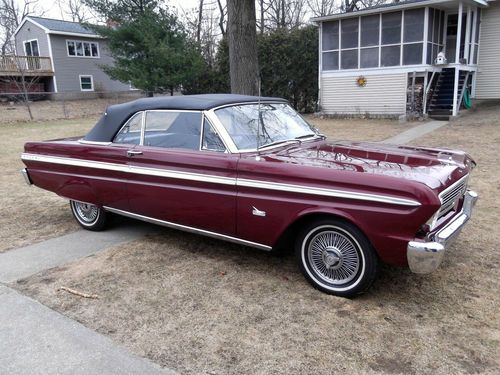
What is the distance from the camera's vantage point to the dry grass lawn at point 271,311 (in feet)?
9.78

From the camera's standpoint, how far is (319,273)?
12.8ft

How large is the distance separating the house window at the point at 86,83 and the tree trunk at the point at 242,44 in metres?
27.9

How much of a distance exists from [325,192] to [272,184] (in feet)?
1.61

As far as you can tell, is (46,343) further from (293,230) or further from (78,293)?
(293,230)

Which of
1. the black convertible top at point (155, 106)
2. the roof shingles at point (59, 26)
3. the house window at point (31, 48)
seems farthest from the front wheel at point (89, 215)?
the house window at point (31, 48)

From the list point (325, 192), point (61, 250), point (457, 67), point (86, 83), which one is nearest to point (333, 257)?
point (325, 192)

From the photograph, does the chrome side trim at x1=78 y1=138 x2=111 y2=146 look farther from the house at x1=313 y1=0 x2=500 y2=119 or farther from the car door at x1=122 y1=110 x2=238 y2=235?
the house at x1=313 y1=0 x2=500 y2=119

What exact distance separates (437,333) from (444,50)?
724 inches

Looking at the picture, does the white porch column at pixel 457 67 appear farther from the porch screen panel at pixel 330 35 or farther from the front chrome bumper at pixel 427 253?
the front chrome bumper at pixel 427 253

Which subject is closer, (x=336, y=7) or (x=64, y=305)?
(x=64, y=305)

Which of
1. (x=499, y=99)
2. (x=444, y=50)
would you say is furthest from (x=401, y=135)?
(x=499, y=99)

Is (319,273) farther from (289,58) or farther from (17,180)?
(289,58)

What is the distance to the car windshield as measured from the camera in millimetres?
4398

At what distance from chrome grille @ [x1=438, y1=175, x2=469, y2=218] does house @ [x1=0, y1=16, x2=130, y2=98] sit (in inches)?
1226
